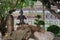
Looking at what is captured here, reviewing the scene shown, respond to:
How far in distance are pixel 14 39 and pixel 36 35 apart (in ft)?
1.93

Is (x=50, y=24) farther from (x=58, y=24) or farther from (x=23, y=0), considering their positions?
(x=23, y=0)

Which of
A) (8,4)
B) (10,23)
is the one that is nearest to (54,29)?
(10,23)

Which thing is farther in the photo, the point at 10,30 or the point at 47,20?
the point at 47,20

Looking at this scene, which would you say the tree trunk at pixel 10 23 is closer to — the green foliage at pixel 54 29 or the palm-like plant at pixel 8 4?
the palm-like plant at pixel 8 4

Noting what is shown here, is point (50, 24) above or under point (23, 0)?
under

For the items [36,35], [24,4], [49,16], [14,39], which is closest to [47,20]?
[49,16]

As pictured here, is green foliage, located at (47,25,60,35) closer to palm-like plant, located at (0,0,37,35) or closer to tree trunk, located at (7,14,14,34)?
tree trunk, located at (7,14,14,34)

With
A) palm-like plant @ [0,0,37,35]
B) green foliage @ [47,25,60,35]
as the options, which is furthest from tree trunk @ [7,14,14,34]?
green foliage @ [47,25,60,35]

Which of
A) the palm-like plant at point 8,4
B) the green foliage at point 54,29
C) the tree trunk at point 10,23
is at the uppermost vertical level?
the palm-like plant at point 8,4

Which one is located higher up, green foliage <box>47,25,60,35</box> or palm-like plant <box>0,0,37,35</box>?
palm-like plant <box>0,0,37,35</box>

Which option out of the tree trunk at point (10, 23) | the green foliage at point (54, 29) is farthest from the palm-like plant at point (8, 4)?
the green foliage at point (54, 29)

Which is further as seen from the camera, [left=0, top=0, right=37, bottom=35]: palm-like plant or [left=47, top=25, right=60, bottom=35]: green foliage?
[left=47, top=25, right=60, bottom=35]: green foliage

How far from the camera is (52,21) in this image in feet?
23.6

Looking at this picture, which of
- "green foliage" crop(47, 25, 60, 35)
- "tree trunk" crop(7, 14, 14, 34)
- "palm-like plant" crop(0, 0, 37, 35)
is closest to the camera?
"palm-like plant" crop(0, 0, 37, 35)
